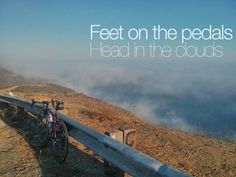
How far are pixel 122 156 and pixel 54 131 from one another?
2.83 meters

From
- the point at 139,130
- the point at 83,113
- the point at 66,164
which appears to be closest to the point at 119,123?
the point at 139,130

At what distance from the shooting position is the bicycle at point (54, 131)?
7.68 m

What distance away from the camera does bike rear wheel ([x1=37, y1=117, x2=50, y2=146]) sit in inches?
346

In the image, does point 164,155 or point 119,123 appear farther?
point 119,123

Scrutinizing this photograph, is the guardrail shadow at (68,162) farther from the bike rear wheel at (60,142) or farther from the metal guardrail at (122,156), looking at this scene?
the metal guardrail at (122,156)

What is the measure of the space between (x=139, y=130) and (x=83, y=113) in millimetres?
3159

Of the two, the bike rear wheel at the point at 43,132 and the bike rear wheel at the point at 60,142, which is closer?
the bike rear wheel at the point at 60,142

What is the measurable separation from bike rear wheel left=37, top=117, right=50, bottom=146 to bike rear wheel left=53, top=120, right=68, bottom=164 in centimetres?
65

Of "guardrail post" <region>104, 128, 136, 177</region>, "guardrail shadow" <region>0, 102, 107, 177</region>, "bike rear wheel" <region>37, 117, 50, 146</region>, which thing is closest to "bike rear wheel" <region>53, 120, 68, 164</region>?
"guardrail shadow" <region>0, 102, 107, 177</region>

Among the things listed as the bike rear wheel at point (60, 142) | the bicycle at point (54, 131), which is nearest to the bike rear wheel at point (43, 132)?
the bicycle at point (54, 131)

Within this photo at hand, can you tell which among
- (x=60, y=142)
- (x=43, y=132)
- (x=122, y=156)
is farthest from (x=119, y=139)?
(x=43, y=132)

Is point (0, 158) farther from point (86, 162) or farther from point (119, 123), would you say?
point (119, 123)

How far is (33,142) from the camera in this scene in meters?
9.35

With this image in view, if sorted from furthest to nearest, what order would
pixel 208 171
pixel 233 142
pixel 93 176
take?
pixel 233 142 < pixel 208 171 < pixel 93 176
